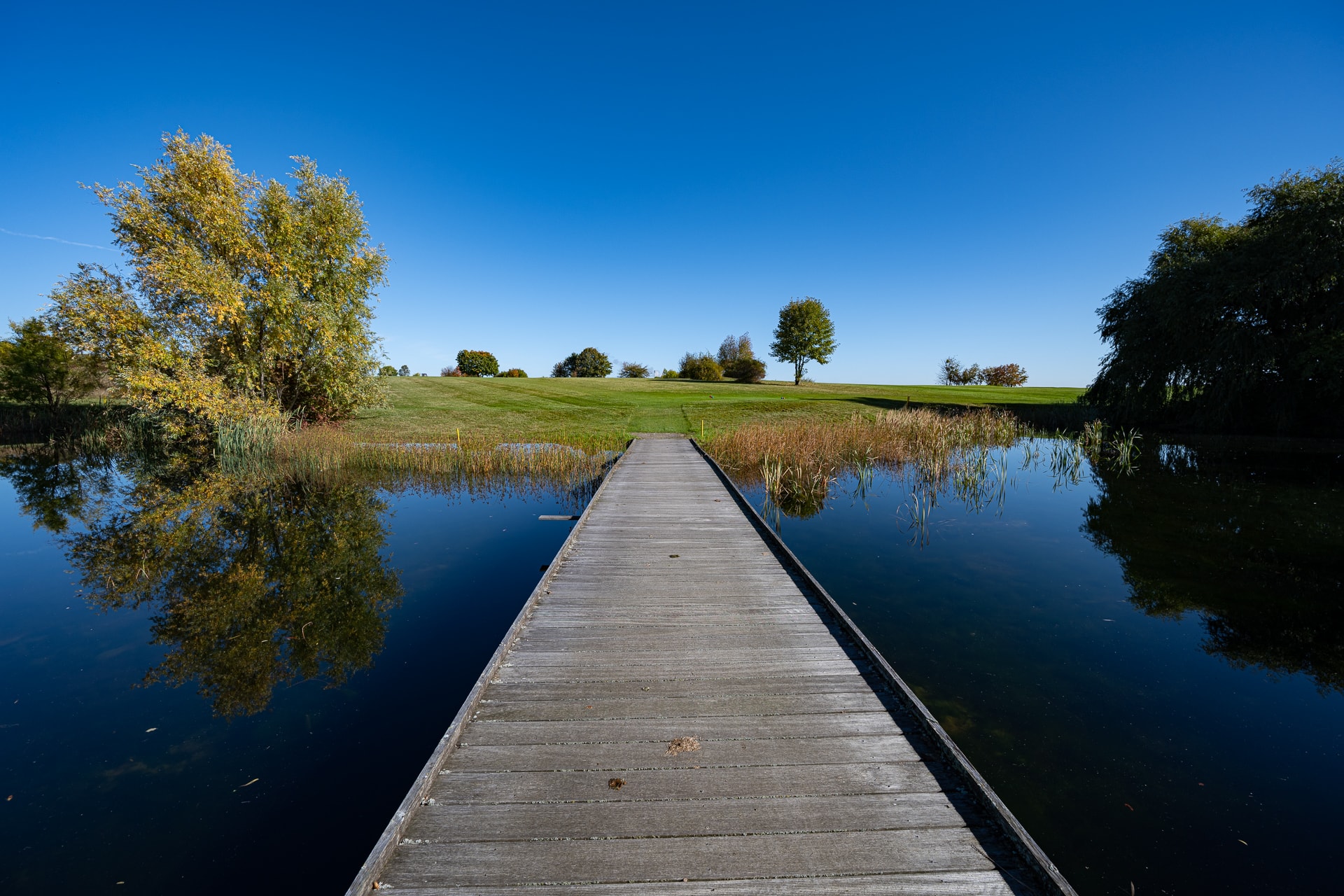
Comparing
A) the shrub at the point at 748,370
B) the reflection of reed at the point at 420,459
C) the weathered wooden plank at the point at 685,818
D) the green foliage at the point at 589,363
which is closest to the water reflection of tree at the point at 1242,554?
the weathered wooden plank at the point at 685,818

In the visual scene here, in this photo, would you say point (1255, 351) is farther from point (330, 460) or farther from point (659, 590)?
point (330, 460)

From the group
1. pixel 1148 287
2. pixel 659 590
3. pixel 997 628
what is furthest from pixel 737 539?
pixel 1148 287

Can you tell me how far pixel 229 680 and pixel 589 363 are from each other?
73.0 metres

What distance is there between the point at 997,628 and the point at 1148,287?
25970 mm

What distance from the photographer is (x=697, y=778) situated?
274 cm

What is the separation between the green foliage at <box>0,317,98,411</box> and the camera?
21594 mm

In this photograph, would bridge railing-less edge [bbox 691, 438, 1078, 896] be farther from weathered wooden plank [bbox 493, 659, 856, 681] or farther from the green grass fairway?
the green grass fairway

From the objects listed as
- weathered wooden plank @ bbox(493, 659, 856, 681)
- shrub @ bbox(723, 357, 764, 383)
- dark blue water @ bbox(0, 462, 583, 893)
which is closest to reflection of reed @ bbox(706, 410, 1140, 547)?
weathered wooden plank @ bbox(493, 659, 856, 681)

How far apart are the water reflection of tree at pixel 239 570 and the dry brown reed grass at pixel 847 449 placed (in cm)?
786

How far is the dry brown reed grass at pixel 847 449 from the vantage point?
12.9 metres

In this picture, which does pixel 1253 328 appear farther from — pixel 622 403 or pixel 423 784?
pixel 423 784

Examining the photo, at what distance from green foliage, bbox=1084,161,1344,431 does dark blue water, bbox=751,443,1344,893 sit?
11.7 m

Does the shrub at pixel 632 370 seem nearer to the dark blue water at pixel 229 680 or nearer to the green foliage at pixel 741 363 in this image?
the green foliage at pixel 741 363

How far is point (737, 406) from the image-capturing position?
93.1ft
